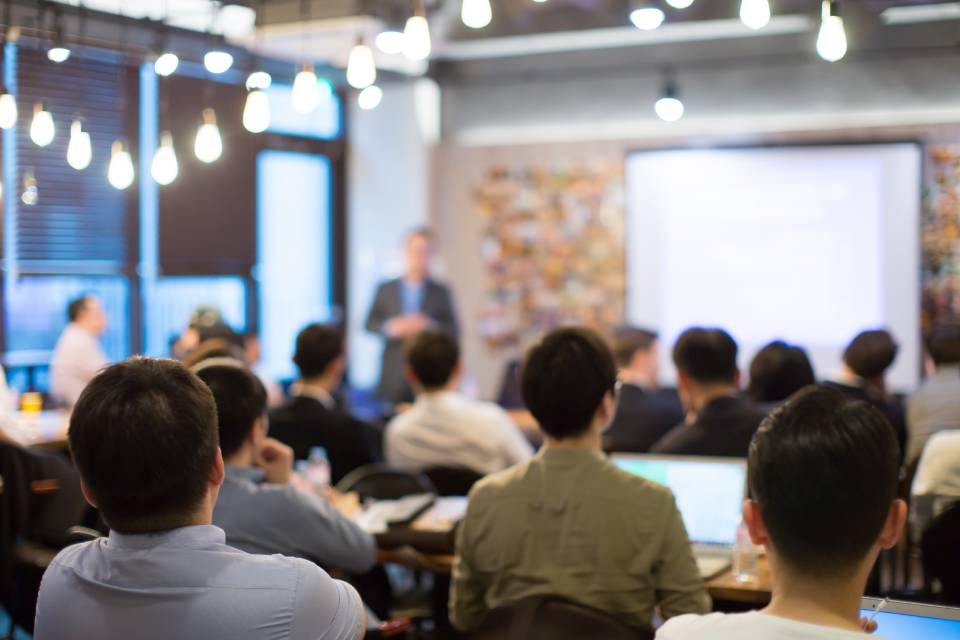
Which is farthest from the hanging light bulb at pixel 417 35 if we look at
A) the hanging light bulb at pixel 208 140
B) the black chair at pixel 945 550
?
the black chair at pixel 945 550

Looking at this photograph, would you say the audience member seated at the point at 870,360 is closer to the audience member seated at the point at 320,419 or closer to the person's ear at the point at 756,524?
the audience member seated at the point at 320,419

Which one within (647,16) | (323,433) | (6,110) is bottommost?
(323,433)

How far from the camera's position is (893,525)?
1.54 metres

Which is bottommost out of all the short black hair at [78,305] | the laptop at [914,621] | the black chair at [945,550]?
the black chair at [945,550]

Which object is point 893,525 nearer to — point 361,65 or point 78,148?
point 361,65

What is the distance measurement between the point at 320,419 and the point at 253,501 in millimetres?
1762

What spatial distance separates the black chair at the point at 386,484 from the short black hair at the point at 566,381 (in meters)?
1.31

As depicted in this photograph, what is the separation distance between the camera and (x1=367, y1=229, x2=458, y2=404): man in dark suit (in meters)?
7.48

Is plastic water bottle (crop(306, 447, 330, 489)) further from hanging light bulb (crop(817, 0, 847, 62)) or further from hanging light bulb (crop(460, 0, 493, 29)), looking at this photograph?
hanging light bulb (crop(817, 0, 847, 62))

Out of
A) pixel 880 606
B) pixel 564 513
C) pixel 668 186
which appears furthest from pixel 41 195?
pixel 880 606

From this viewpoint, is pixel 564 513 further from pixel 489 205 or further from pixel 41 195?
pixel 489 205

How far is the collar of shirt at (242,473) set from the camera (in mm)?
2742

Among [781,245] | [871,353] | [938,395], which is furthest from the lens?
[781,245]

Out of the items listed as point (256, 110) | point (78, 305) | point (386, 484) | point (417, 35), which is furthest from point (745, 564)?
point (78, 305)
